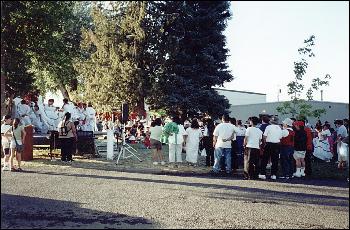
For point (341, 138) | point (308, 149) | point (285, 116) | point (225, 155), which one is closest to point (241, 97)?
point (285, 116)

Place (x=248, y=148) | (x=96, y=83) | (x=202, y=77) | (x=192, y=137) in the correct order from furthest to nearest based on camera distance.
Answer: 1. (x=96, y=83)
2. (x=202, y=77)
3. (x=192, y=137)
4. (x=248, y=148)

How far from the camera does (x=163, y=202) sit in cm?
821

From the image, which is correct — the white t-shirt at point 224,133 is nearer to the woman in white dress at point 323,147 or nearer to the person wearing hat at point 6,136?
the woman in white dress at point 323,147

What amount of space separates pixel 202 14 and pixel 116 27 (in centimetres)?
666

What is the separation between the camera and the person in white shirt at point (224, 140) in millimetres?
12805

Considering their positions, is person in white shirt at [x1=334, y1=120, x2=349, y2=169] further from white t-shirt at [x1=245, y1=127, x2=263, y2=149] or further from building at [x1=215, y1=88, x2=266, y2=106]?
building at [x1=215, y1=88, x2=266, y2=106]

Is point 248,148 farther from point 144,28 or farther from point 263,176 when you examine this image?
point 144,28

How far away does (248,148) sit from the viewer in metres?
12.0

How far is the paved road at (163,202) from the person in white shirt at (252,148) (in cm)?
56

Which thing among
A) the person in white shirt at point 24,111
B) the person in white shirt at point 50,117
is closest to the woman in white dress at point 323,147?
the person in white shirt at point 50,117

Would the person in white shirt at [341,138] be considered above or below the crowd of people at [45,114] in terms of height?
below

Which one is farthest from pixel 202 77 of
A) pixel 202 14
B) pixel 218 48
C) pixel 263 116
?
pixel 263 116

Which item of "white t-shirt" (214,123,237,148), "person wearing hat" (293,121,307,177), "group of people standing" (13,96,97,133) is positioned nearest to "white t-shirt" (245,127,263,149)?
"white t-shirt" (214,123,237,148)

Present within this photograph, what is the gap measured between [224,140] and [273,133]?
64.4 inches
